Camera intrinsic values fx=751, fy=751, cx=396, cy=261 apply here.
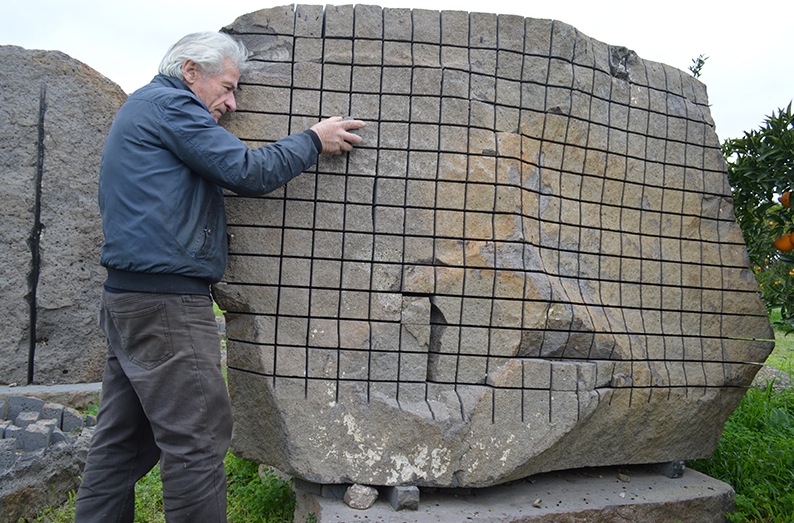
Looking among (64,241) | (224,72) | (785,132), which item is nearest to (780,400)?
(785,132)

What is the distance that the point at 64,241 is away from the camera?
16.3 ft

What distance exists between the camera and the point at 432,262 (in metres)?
3.11

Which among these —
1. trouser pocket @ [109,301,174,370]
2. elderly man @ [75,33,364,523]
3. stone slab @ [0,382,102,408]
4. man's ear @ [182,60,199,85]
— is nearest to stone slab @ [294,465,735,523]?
elderly man @ [75,33,364,523]

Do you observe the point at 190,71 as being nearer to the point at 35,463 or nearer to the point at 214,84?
the point at 214,84

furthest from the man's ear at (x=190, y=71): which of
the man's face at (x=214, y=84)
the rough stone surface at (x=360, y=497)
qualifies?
the rough stone surface at (x=360, y=497)

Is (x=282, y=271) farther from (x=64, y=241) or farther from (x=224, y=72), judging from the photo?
(x=64, y=241)

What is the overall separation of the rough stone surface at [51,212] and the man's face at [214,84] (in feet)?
8.29

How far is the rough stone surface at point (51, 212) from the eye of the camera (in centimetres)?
487

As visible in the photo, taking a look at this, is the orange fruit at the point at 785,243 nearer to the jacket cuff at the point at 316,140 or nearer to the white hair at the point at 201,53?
the jacket cuff at the point at 316,140

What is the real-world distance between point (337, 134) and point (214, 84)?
0.50 meters

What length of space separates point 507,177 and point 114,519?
6.77 feet

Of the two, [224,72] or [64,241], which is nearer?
[224,72]

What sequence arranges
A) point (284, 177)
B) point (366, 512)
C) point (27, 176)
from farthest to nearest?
1. point (27, 176)
2. point (366, 512)
3. point (284, 177)

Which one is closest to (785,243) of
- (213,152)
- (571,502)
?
(571,502)
